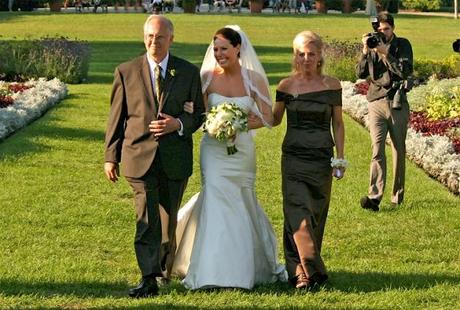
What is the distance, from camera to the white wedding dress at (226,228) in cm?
726

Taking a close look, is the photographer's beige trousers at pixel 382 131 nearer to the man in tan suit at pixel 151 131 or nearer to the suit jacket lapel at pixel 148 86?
the man in tan suit at pixel 151 131

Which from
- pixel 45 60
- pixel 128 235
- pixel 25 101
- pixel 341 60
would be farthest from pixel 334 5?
pixel 128 235

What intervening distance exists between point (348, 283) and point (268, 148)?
774 cm

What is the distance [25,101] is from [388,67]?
10033 millimetres

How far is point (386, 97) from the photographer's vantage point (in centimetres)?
1044

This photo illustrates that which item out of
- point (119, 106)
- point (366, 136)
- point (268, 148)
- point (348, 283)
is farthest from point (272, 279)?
point (366, 136)

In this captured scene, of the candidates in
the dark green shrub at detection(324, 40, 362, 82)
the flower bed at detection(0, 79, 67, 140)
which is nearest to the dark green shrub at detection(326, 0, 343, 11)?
the dark green shrub at detection(324, 40, 362, 82)

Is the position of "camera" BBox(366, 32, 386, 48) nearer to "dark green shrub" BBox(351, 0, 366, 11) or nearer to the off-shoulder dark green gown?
the off-shoulder dark green gown

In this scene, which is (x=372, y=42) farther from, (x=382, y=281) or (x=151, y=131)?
(x=151, y=131)

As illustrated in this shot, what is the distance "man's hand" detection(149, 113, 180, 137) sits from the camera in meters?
6.86

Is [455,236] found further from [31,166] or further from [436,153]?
[31,166]

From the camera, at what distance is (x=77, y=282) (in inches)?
294

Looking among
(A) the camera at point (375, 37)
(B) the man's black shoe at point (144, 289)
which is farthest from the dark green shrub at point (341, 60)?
(B) the man's black shoe at point (144, 289)

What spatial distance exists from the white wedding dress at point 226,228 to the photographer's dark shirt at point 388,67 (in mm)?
3122
